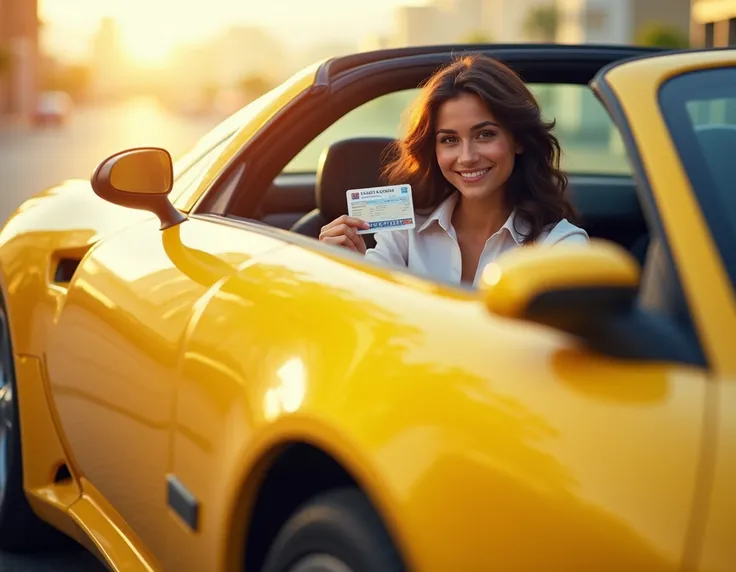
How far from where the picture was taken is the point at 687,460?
4.99ft

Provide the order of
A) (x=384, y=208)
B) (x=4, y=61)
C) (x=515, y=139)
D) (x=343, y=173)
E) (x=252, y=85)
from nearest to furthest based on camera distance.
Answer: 1. (x=384, y=208)
2. (x=515, y=139)
3. (x=343, y=173)
4. (x=4, y=61)
5. (x=252, y=85)

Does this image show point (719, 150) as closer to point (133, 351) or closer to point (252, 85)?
point (133, 351)

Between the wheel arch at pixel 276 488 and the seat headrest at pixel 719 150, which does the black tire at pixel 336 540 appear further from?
the seat headrest at pixel 719 150

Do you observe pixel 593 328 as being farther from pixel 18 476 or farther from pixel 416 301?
pixel 18 476

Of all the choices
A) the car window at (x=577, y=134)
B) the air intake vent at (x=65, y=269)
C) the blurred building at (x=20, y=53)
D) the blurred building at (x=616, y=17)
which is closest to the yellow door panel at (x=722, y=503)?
the air intake vent at (x=65, y=269)

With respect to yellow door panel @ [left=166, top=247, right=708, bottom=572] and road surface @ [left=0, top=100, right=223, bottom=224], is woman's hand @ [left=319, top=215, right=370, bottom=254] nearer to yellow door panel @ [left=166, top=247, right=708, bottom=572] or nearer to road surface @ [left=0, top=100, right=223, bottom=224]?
yellow door panel @ [left=166, top=247, right=708, bottom=572]

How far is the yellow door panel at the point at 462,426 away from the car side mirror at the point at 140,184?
0.92 meters

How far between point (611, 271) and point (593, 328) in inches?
3.1

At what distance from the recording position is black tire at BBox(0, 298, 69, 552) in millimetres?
3742

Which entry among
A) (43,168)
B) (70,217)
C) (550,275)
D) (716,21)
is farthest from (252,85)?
(550,275)

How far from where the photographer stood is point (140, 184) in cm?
317

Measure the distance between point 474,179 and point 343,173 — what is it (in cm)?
78

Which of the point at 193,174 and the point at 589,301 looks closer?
the point at 589,301

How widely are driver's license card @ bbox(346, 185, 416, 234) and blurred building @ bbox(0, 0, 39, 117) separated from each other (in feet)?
266
